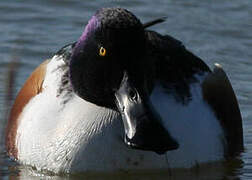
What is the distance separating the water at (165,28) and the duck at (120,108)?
1.82 meters

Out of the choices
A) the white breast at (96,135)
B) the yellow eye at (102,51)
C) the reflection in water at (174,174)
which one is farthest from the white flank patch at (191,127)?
the yellow eye at (102,51)

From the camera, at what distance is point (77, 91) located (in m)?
6.36

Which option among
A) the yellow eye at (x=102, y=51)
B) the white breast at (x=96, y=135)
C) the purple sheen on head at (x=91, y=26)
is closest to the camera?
the yellow eye at (x=102, y=51)

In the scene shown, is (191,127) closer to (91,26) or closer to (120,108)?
(120,108)

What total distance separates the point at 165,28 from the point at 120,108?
16.8 ft

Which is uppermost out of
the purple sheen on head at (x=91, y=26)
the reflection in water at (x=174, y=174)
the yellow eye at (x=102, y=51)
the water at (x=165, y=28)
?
the purple sheen on head at (x=91, y=26)

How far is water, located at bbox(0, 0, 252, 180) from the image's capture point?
9.73 metres

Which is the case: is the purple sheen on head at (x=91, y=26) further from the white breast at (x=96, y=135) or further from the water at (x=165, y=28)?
the water at (x=165, y=28)

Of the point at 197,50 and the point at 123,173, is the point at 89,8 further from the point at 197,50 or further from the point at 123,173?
the point at 123,173

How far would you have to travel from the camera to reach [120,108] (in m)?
5.90

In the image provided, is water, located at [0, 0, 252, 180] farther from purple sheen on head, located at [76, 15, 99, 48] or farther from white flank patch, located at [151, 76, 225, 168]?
purple sheen on head, located at [76, 15, 99, 48]

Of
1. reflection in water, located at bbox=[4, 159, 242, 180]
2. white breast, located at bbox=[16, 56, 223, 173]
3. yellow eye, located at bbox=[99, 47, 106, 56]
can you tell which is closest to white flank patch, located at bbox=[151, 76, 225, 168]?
white breast, located at bbox=[16, 56, 223, 173]

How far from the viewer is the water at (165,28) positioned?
9734 millimetres

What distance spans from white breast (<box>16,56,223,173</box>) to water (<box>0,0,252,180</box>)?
1993mm
